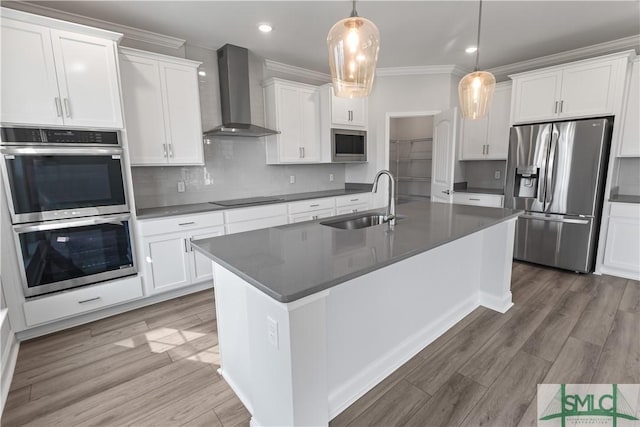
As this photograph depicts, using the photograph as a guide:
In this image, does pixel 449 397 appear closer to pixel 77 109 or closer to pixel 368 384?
pixel 368 384

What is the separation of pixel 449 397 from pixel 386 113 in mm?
3819

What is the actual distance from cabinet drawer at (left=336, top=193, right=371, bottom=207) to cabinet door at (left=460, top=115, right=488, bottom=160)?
162 centimetres

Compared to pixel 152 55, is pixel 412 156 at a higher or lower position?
lower

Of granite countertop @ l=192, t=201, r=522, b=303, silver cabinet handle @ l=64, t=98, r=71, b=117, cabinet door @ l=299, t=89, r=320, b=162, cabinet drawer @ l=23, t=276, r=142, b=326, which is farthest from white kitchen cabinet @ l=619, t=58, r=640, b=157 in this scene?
silver cabinet handle @ l=64, t=98, r=71, b=117

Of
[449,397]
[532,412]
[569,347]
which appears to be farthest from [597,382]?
[449,397]

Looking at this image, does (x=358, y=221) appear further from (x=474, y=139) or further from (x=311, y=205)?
(x=474, y=139)

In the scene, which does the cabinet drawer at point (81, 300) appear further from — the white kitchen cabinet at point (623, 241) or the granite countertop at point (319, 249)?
the white kitchen cabinet at point (623, 241)

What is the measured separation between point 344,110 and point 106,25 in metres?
2.79

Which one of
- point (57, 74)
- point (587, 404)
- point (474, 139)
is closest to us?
point (587, 404)

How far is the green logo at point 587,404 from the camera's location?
1565 mm

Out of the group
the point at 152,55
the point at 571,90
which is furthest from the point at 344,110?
the point at 571,90

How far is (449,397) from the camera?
1695 mm

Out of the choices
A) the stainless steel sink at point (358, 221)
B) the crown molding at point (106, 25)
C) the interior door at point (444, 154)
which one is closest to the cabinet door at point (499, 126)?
the interior door at point (444, 154)

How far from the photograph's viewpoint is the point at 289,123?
13.0ft
